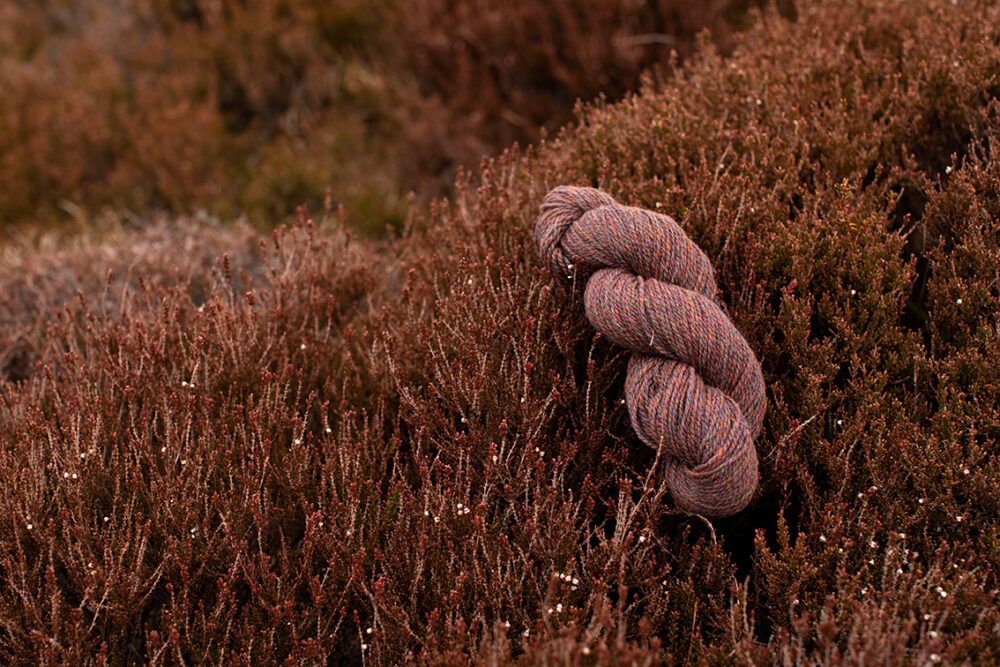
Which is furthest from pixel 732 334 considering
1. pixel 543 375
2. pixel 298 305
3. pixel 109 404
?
pixel 109 404

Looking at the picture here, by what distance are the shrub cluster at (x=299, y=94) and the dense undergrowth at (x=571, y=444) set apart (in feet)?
5.13

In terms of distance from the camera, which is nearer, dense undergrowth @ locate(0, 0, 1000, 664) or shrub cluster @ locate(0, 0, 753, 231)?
dense undergrowth @ locate(0, 0, 1000, 664)

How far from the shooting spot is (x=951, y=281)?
8.29 feet

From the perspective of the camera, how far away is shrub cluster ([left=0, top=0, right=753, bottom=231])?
4.95m

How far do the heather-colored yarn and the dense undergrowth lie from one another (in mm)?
133

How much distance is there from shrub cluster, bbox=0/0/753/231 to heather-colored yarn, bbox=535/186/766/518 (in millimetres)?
2455

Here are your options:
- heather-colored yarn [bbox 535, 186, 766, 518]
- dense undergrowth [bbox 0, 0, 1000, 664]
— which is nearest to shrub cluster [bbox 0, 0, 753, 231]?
dense undergrowth [bbox 0, 0, 1000, 664]

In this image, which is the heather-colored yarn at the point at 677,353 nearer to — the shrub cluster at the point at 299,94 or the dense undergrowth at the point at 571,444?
the dense undergrowth at the point at 571,444

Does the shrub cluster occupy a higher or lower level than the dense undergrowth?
higher

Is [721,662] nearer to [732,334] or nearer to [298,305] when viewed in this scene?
[732,334]

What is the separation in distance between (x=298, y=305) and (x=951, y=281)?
8.19ft

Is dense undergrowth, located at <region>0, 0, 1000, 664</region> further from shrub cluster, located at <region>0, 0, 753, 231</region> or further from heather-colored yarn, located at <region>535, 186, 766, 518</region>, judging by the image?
shrub cluster, located at <region>0, 0, 753, 231</region>

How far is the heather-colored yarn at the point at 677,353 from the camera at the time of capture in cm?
217

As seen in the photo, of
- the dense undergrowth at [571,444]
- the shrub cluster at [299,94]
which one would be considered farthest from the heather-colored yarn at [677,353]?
the shrub cluster at [299,94]
